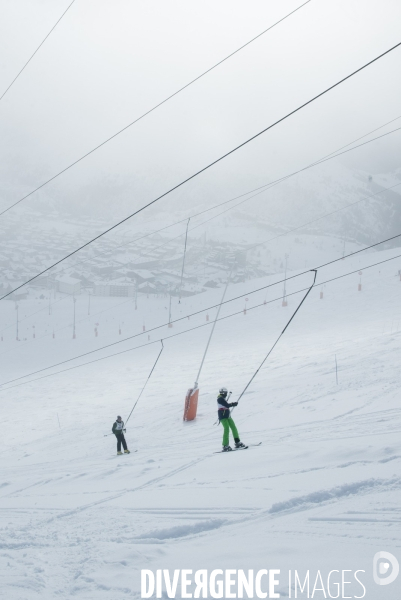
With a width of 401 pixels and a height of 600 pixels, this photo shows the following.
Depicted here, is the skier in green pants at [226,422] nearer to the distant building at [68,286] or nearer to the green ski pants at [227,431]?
the green ski pants at [227,431]

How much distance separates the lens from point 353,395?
1524 cm

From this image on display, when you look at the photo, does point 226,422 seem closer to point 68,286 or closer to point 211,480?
point 211,480

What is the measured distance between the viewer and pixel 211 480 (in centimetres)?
886

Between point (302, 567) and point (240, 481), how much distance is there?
132 inches

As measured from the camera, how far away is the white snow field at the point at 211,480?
5.57m

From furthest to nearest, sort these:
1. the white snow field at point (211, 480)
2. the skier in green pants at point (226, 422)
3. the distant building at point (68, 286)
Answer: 1. the distant building at point (68, 286)
2. the skier in green pants at point (226, 422)
3. the white snow field at point (211, 480)

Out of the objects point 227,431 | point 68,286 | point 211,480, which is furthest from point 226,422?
point 68,286

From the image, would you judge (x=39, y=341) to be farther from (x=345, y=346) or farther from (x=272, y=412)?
(x=272, y=412)

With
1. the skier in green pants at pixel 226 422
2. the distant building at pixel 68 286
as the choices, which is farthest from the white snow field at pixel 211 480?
the distant building at pixel 68 286

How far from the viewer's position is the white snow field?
5566 millimetres

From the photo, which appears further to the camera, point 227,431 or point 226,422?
point 226,422

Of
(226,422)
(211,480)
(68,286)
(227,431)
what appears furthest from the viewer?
Answer: (68,286)

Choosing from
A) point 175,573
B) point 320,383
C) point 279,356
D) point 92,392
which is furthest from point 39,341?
point 175,573

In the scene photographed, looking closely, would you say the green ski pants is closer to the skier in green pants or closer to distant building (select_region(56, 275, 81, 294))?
the skier in green pants
